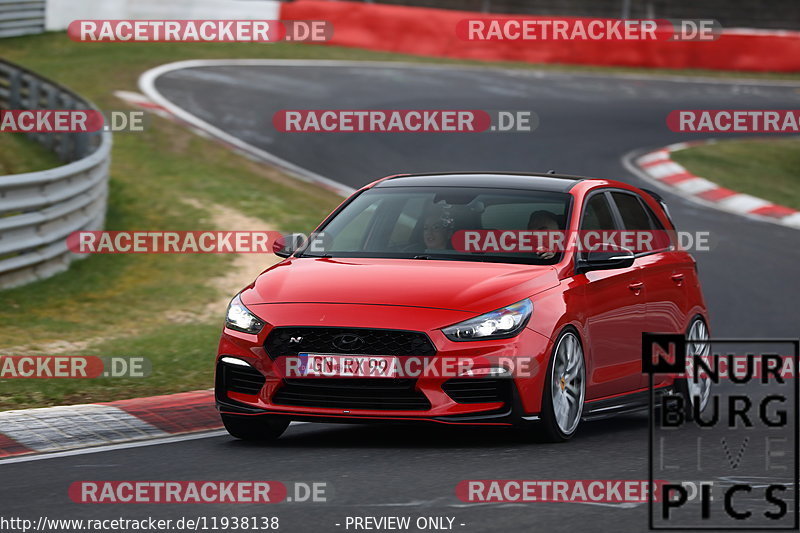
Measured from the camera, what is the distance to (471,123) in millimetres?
24750

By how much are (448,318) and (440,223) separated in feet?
4.34

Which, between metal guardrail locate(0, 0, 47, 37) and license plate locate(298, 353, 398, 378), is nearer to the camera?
license plate locate(298, 353, 398, 378)

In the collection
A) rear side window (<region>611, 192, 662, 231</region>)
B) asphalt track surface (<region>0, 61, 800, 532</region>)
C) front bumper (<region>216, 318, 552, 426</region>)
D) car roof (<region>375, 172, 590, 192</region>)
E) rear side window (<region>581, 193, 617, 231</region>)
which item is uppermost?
car roof (<region>375, 172, 590, 192</region>)

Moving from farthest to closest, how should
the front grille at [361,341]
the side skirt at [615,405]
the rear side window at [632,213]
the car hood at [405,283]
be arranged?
the rear side window at [632,213] → the side skirt at [615,405] → the car hood at [405,283] → the front grille at [361,341]

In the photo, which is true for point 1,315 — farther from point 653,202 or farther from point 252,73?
point 252,73

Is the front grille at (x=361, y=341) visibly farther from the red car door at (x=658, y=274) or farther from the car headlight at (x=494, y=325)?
the red car door at (x=658, y=274)

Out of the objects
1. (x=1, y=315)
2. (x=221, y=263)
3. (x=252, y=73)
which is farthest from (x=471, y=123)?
(x=1, y=315)

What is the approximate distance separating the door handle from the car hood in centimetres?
96

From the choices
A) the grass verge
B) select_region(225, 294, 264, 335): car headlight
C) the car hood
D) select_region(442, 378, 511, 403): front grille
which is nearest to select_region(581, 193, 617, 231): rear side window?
the car hood

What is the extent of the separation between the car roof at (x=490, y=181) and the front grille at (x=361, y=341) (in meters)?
1.82

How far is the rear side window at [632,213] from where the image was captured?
394 inches

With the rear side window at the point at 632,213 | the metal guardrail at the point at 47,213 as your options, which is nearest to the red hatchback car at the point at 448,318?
the rear side window at the point at 632,213

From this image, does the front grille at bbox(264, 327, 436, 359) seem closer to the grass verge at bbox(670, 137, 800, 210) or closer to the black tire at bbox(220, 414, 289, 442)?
the black tire at bbox(220, 414, 289, 442)

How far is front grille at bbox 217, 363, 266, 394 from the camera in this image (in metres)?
8.17
